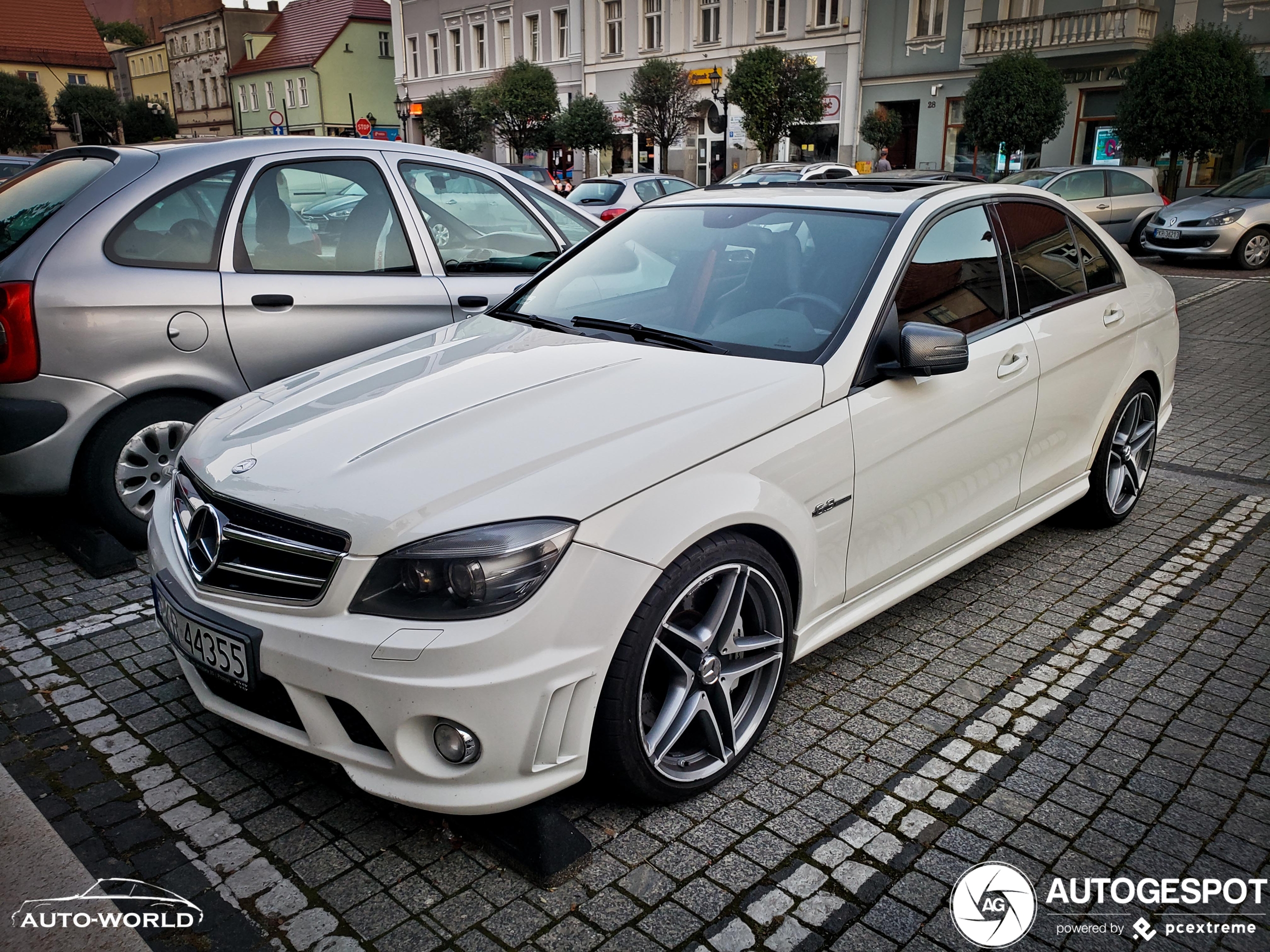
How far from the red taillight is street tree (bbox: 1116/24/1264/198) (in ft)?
86.8

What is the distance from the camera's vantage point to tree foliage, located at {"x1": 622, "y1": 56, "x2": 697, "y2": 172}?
37312 millimetres

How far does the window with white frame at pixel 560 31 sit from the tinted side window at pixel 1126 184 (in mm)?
33596

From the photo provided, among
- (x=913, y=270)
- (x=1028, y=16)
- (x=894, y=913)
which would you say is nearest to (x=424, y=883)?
(x=894, y=913)

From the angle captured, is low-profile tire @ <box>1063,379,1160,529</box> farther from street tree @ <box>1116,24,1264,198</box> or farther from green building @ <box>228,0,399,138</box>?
green building @ <box>228,0,399,138</box>

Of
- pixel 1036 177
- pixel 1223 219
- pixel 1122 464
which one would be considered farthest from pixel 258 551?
pixel 1036 177

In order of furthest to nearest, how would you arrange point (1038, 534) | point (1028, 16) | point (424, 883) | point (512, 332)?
1. point (1028, 16)
2. point (1038, 534)
3. point (512, 332)
4. point (424, 883)

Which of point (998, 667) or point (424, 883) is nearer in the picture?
point (424, 883)

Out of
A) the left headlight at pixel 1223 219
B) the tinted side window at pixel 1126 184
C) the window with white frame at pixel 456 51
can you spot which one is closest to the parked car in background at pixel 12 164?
the left headlight at pixel 1223 219

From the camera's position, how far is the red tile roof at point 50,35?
213 feet

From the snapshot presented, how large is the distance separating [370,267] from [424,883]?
338 cm

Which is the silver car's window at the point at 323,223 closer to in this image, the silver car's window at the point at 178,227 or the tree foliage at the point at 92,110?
the silver car's window at the point at 178,227

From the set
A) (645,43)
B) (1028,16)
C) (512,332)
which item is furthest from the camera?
(645,43)

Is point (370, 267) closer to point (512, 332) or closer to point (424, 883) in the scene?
point (512, 332)

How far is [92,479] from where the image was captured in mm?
4480
